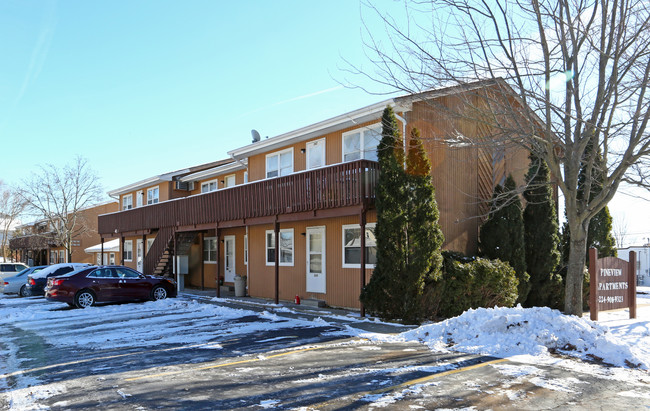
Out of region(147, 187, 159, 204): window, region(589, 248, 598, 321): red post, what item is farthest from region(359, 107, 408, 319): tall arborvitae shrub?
region(147, 187, 159, 204): window

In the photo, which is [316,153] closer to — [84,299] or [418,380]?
[84,299]

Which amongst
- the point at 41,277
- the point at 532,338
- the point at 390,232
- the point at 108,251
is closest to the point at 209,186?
the point at 41,277

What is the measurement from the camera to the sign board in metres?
12.5

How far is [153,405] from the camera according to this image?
6234mm

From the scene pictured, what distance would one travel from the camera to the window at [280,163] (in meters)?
20.0

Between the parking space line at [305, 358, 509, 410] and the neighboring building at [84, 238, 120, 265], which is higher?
the neighboring building at [84, 238, 120, 265]

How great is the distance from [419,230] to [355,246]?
11.1 feet

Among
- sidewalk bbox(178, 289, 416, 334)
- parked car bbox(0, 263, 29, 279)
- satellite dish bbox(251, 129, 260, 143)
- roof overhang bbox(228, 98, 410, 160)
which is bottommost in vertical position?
sidewalk bbox(178, 289, 416, 334)

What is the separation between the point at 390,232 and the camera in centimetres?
1354

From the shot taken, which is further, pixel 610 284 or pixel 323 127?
pixel 323 127

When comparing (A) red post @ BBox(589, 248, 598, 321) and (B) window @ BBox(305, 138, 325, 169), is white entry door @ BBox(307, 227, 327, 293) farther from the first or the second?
(A) red post @ BBox(589, 248, 598, 321)

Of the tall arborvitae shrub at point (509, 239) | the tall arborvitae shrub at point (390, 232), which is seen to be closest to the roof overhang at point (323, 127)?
the tall arborvitae shrub at point (390, 232)

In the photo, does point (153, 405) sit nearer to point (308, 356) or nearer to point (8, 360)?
point (308, 356)

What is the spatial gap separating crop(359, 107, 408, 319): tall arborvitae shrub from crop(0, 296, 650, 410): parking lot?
0.95 m
